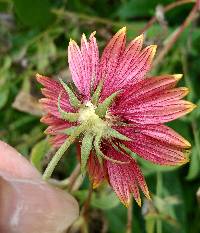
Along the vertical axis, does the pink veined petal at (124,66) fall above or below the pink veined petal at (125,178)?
above

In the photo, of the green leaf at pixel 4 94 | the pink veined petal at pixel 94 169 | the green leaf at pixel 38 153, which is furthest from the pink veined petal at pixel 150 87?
the green leaf at pixel 4 94

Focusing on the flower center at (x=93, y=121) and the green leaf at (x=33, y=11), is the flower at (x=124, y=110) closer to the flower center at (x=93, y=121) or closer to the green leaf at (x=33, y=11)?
the flower center at (x=93, y=121)

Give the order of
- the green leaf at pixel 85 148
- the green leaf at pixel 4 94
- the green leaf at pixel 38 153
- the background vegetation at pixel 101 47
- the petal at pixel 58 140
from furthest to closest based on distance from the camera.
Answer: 1. the green leaf at pixel 4 94
2. the background vegetation at pixel 101 47
3. the green leaf at pixel 38 153
4. the petal at pixel 58 140
5. the green leaf at pixel 85 148

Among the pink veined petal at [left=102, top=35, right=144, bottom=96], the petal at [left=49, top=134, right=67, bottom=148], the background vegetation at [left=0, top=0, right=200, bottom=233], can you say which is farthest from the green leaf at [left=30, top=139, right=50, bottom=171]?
the pink veined petal at [left=102, top=35, right=144, bottom=96]

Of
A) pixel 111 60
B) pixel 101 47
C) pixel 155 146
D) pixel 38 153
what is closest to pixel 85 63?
pixel 111 60

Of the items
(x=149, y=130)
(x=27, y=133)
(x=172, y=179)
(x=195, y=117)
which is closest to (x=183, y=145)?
(x=149, y=130)

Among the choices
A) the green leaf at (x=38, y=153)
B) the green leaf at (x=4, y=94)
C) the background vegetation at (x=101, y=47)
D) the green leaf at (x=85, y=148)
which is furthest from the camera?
the green leaf at (x=4, y=94)
